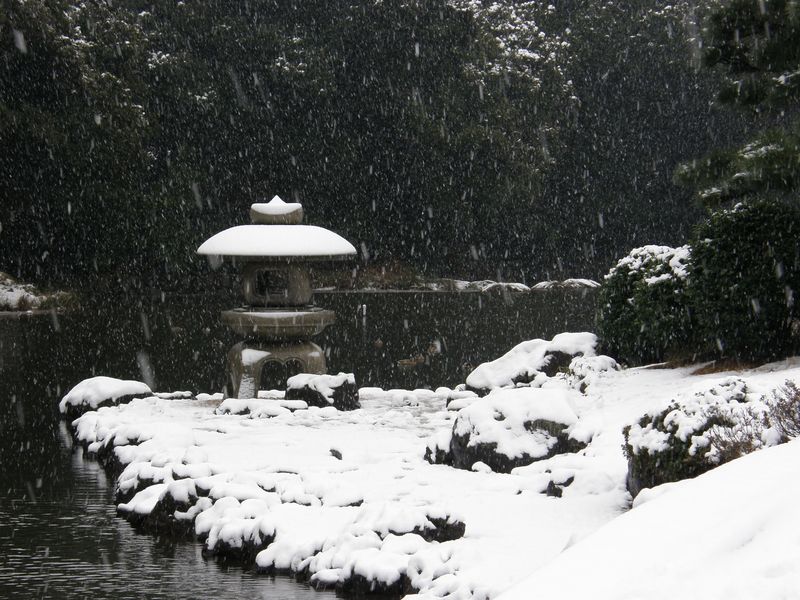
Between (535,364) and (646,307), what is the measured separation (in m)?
1.81

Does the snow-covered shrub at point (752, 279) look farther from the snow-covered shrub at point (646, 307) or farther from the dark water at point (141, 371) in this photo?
the dark water at point (141, 371)

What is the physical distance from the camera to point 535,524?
632 cm

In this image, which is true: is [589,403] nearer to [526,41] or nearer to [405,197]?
[405,197]

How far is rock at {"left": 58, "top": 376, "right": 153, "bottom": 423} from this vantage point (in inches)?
465

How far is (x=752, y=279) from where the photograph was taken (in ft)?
31.4

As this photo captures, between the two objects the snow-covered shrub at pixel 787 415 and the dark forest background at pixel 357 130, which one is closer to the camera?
the snow-covered shrub at pixel 787 415

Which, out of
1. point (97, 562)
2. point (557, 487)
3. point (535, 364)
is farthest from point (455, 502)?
point (535, 364)

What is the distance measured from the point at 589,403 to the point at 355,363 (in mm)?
7843

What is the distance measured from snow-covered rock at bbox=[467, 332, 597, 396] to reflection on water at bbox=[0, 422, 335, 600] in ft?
17.9

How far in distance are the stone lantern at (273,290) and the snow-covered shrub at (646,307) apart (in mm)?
3376

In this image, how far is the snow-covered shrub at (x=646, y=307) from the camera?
10680mm

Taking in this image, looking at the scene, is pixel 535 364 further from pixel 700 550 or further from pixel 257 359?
pixel 700 550

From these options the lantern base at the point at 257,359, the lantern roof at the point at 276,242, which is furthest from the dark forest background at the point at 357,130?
the lantern base at the point at 257,359

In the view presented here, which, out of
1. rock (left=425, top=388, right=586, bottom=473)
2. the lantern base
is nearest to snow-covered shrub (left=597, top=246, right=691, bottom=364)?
rock (left=425, top=388, right=586, bottom=473)
